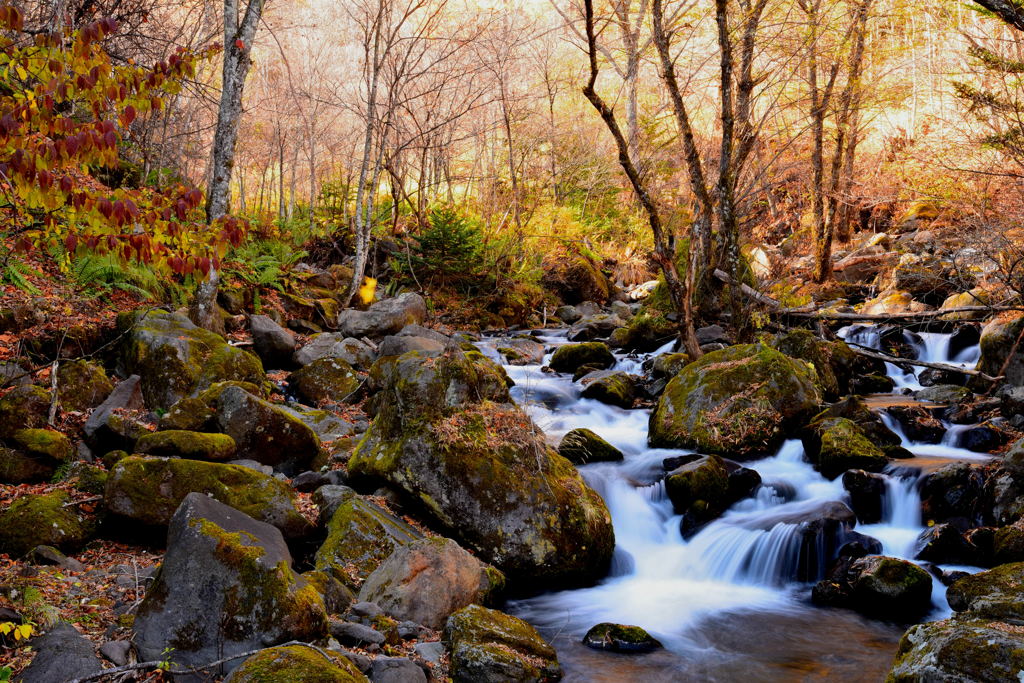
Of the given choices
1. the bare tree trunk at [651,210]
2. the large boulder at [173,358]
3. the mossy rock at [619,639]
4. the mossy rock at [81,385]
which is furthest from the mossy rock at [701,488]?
the mossy rock at [81,385]

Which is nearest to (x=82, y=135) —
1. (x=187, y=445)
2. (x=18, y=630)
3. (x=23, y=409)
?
(x=18, y=630)

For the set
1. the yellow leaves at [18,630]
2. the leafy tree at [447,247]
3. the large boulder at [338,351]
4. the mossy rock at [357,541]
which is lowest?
the mossy rock at [357,541]

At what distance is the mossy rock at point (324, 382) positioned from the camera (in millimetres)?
10055

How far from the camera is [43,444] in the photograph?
6.26 meters

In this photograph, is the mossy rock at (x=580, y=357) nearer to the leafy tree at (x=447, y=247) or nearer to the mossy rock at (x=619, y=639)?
the leafy tree at (x=447, y=247)

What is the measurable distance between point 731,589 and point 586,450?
2.56m

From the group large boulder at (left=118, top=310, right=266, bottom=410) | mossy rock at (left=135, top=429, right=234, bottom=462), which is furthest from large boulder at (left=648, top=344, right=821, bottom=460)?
large boulder at (left=118, top=310, right=266, bottom=410)

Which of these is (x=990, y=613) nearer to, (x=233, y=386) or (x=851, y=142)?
(x=233, y=386)

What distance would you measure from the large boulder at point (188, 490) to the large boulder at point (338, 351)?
5062mm

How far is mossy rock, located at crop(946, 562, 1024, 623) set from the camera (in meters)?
4.65

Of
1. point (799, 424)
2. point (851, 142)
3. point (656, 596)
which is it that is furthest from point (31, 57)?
point (851, 142)

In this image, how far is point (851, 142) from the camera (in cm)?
1703

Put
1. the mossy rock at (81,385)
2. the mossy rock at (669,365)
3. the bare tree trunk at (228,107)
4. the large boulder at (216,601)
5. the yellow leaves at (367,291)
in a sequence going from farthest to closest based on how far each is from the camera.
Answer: the yellow leaves at (367,291), the mossy rock at (669,365), the bare tree trunk at (228,107), the mossy rock at (81,385), the large boulder at (216,601)

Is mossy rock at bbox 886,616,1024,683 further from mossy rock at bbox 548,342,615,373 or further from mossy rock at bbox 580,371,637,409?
mossy rock at bbox 548,342,615,373
